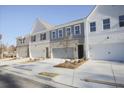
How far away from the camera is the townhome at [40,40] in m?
21.6

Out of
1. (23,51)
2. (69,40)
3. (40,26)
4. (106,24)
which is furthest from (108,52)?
(23,51)

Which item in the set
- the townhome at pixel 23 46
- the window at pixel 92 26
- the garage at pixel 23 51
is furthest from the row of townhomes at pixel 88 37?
the garage at pixel 23 51

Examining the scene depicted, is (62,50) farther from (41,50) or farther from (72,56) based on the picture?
(41,50)

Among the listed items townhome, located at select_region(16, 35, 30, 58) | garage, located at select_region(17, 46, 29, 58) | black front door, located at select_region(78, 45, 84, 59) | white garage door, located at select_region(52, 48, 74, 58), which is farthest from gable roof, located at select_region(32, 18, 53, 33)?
black front door, located at select_region(78, 45, 84, 59)

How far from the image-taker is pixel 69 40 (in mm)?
18062

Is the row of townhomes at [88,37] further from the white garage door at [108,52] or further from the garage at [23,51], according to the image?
the garage at [23,51]

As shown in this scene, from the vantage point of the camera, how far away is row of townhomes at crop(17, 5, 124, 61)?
547 inches

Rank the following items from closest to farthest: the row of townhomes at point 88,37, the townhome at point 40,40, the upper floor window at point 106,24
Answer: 1. the row of townhomes at point 88,37
2. the upper floor window at point 106,24
3. the townhome at point 40,40

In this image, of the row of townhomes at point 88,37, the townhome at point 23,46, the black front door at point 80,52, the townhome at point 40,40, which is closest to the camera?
the row of townhomes at point 88,37

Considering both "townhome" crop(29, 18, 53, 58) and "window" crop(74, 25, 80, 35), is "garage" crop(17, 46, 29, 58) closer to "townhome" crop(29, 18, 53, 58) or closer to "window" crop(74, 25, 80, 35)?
"townhome" crop(29, 18, 53, 58)

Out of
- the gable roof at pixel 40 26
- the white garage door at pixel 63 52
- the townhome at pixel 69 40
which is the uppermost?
the gable roof at pixel 40 26
